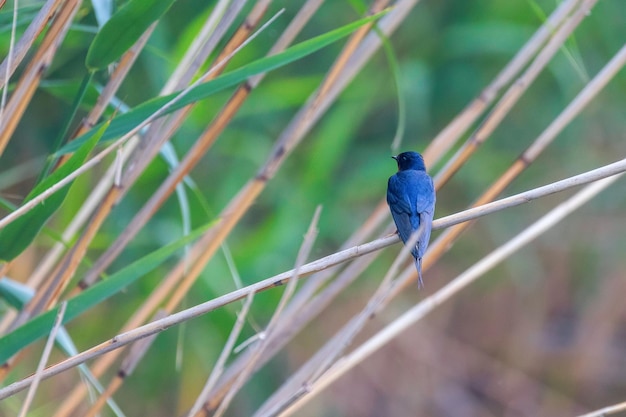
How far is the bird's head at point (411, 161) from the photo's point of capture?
1.76 meters

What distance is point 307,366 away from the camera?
141 centimetres

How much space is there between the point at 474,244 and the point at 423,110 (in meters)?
0.46

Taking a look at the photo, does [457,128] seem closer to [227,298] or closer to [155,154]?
[155,154]

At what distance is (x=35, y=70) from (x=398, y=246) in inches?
58.4

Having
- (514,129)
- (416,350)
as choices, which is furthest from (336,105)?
→ (416,350)

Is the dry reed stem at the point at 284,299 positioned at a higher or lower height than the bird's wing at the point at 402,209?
lower

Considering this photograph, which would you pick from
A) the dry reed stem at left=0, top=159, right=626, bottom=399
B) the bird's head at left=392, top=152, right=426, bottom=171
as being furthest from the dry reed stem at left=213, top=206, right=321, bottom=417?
the bird's head at left=392, top=152, right=426, bottom=171

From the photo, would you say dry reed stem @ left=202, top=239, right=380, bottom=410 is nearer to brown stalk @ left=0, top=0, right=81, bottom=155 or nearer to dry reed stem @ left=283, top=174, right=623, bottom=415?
dry reed stem @ left=283, top=174, right=623, bottom=415

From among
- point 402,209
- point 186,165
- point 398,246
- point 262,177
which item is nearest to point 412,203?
point 402,209

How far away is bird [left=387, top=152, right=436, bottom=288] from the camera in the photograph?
4.45ft

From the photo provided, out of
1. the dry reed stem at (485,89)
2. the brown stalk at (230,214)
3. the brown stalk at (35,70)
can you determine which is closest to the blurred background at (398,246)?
the brown stalk at (230,214)

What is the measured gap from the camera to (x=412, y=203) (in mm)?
1501

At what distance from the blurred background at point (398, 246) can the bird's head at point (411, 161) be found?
46 centimetres

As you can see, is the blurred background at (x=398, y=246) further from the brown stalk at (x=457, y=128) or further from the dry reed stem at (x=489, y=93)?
the dry reed stem at (x=489, y=93)
